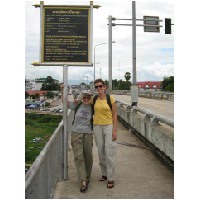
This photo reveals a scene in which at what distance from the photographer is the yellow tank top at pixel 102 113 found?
5289mm

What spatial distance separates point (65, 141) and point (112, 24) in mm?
13473

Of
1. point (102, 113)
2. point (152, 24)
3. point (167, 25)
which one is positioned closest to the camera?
point (102, 113)

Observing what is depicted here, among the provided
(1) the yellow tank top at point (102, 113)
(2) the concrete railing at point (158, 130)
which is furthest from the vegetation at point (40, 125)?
(1) the yellow tank top at point (102, 113)

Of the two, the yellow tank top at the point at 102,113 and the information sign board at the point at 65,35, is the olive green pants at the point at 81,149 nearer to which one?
the yellow tank top at the point at 102,113

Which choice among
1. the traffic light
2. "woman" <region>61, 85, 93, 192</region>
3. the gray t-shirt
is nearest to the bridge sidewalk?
"woman" <region>61, 85, 93, 192</region>

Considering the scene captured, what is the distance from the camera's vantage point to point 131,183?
5684 mm

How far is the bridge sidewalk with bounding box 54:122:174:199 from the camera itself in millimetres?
5148

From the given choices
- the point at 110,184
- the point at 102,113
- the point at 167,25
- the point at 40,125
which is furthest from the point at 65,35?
the point at 40,125

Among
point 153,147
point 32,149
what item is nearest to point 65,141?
point 153,147

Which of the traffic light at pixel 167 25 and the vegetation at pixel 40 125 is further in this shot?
the vegetation at pixel 40 125

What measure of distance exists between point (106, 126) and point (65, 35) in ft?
5.30

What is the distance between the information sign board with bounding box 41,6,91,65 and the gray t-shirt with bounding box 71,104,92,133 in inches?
31.0

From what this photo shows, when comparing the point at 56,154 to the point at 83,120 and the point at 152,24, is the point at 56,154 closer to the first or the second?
the point at 83,120

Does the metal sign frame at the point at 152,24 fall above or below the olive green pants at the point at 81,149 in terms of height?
above
